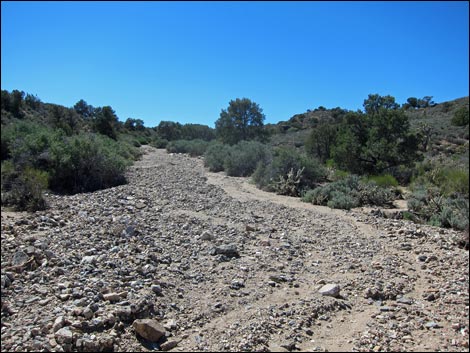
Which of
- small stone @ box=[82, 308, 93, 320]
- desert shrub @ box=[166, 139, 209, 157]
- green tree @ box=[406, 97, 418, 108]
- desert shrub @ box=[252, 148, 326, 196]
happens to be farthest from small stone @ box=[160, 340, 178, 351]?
green tree @ box=[406, 97, 418, 108]

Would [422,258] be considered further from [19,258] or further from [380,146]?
[380,146]

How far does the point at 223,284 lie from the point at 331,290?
141cm

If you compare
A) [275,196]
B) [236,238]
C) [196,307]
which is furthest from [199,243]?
[275,196]

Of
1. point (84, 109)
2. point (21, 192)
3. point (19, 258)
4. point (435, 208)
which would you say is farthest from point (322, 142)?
point (84, 109)

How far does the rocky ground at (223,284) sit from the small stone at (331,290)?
0.04ft

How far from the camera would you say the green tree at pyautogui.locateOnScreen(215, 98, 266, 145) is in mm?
31266

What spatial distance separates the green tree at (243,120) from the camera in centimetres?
3127

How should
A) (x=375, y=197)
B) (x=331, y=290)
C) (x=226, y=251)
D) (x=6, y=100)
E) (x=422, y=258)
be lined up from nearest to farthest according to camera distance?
(x=331, y=290) < (x=422, y=258) < (x=226, y=251) < (x=6, y=100) < (x=375, y=197)

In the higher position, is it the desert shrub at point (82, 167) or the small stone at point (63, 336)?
the desert shrub at point (82, 167)

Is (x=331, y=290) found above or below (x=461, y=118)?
below

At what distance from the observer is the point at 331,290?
4.70m

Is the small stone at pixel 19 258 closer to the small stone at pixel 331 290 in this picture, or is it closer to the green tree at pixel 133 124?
the small stone at pixel 331 290

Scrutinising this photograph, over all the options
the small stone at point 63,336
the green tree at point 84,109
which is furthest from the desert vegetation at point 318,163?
the green tree at point 84,109

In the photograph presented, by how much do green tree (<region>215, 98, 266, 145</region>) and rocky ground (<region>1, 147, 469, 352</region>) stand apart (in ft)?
77.6
